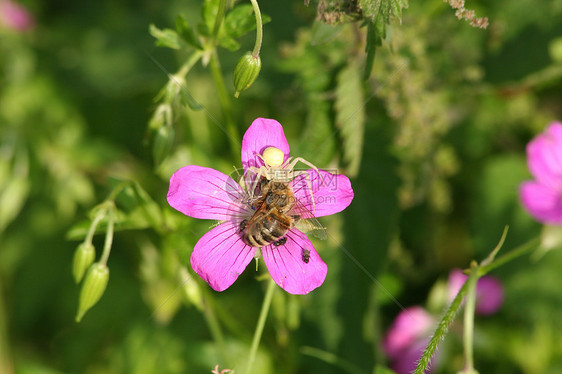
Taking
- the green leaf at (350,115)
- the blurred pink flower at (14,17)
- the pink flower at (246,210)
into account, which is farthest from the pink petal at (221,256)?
the blurred pink flower at (14,17)

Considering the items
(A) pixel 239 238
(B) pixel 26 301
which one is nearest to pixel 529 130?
(A) pixel 239 238

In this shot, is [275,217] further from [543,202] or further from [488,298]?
[488,298]

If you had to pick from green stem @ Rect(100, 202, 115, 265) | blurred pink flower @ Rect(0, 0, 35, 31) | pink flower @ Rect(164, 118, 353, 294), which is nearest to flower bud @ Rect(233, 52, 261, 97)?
pink flower @ Rect(164, 118, 353, 294)

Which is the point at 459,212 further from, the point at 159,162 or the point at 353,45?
the point at 159,162

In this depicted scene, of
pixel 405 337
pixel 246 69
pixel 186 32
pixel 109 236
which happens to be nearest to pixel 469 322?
pixel 246 69

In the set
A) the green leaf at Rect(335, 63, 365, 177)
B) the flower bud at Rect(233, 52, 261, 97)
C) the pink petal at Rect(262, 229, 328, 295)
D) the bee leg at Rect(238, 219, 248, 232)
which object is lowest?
the pink petal at Rect(262, 229, 328, 295)

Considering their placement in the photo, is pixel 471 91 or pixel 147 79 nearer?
pixel 471 91

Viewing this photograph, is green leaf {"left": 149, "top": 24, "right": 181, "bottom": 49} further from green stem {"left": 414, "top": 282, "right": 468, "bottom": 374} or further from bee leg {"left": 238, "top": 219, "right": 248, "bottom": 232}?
green stem {"left": 414, "top": 282, "right": 468, "bottom": 374}

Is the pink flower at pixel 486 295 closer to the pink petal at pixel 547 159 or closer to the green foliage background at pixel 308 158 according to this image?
the green foliage background at pixel 308 158
